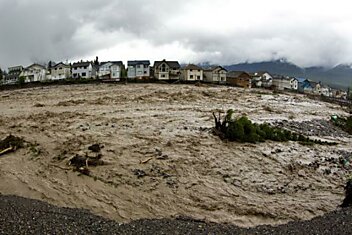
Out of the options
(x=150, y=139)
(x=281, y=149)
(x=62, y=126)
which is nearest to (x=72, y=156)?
(x=150, y=139)

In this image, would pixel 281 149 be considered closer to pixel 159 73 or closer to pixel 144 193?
pixel 144 193

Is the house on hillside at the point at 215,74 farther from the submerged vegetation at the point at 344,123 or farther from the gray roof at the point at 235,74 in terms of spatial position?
the submerged vegetation at the point at 344,123

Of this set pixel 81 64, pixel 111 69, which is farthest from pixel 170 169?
pixel 81 64

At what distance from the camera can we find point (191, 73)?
73750 millimetres

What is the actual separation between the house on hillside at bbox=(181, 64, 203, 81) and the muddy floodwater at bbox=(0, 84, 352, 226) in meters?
44.4

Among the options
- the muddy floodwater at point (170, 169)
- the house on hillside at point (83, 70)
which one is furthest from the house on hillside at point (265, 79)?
the muddy floodwater at point (170, 169)

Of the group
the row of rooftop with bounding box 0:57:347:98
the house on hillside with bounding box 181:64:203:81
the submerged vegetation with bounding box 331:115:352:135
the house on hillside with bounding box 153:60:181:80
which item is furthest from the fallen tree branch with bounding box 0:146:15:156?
the house on hillside with bounding box 181:64:203:81

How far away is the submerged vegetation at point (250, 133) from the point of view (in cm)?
2125

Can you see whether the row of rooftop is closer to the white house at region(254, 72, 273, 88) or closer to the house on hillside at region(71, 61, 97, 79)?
the house on hillside at region(71, 61, 97, 79)

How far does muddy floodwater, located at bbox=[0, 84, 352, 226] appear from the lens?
516 inches

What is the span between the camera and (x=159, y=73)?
2876 inches

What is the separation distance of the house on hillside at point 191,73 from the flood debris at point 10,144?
5418 centimetres

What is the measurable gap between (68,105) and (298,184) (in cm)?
2411

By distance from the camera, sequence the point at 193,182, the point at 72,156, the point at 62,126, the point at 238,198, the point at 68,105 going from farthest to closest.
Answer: the point at 68,105, the point at 62,126, the point at 72,156, the point at 193,182, the point at 238,198
